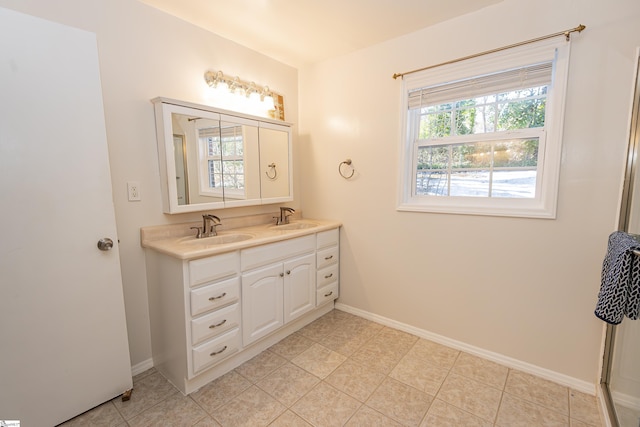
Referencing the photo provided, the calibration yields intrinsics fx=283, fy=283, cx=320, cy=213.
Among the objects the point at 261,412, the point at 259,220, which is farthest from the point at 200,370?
the point at 259,220

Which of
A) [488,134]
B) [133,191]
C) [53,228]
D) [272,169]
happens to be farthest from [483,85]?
[53,228]

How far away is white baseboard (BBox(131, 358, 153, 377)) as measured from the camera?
1.86 metres

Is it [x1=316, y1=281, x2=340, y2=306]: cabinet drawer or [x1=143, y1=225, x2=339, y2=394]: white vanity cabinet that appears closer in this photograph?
[x1=143, y1=225, x2=339, y2=394]: white vanity cabinet

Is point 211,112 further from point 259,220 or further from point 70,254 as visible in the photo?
point 70,254

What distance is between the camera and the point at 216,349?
175cm

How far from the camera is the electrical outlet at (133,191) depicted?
1787 millimetres

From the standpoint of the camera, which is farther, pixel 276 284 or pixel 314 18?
pixel 276 284

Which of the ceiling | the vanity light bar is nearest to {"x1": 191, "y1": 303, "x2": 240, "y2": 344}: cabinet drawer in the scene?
the vanity light bar

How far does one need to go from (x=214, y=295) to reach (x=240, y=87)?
1647 millimetres

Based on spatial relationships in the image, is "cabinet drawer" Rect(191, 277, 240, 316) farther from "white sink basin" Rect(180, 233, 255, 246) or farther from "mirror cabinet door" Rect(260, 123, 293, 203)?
"mirror cabinet door" Rect(260, 123, 293, 203)

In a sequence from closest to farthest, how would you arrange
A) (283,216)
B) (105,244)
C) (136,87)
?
(105,244)
(136,87)
(283,216)

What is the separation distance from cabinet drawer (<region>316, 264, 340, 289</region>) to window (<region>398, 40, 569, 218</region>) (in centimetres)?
87

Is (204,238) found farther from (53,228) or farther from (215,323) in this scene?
(53,228)

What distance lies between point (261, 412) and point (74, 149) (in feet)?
5.51
